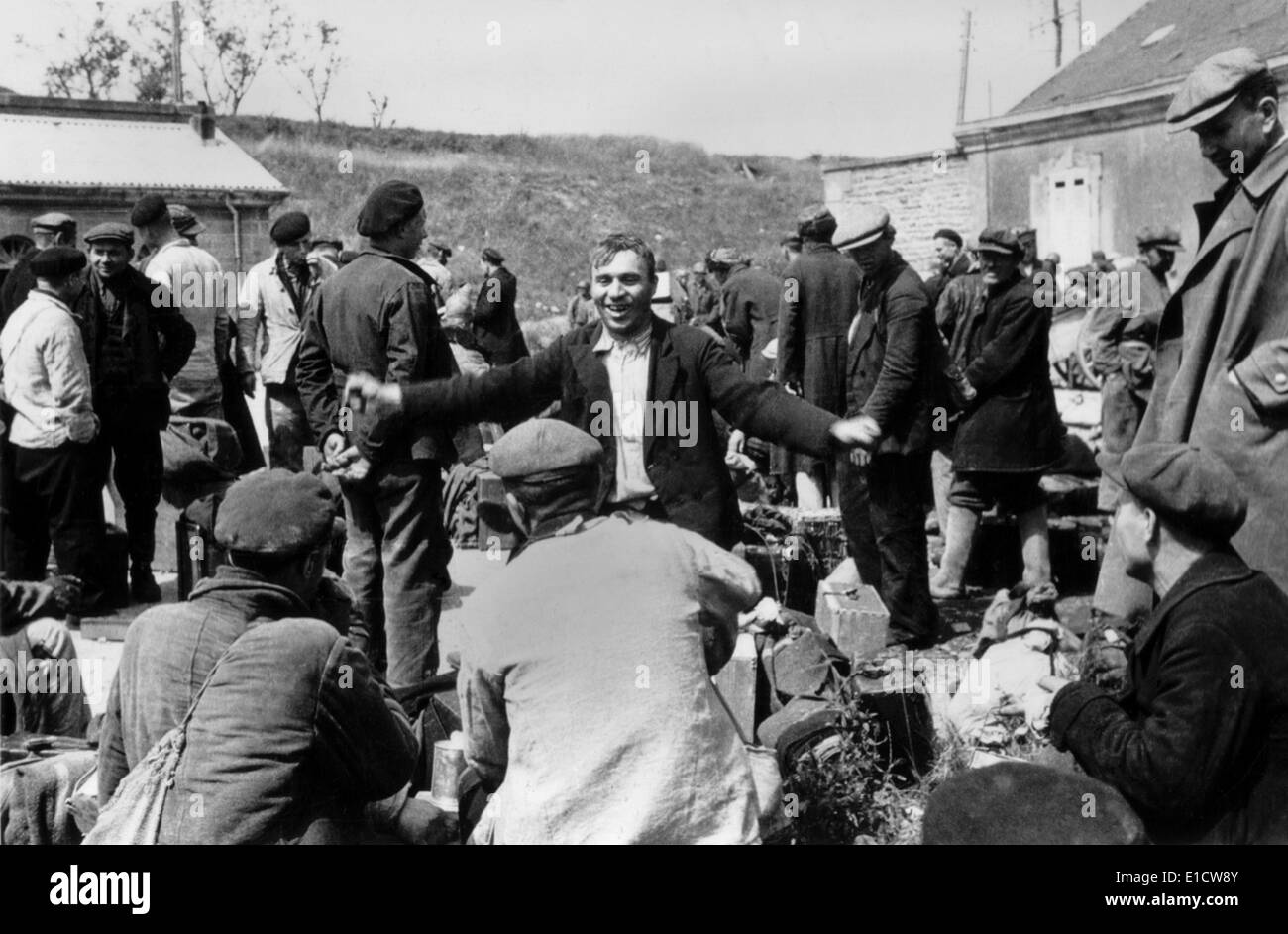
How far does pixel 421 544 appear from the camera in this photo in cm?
595

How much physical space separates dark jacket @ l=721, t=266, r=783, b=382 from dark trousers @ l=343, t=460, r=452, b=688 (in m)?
5.46

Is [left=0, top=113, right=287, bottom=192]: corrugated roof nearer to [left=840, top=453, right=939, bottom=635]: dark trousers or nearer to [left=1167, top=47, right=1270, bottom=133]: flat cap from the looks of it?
[left=840, top=453, right=939, bottom=635]: dark trousers

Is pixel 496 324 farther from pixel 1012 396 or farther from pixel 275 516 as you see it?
pixel 275 516

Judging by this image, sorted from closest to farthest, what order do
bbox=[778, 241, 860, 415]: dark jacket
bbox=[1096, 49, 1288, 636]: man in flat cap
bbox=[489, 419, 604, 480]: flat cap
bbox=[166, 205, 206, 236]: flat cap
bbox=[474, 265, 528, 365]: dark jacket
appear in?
1. bbox=[489, 419, 604, 480]: flat cap
2. bbox=[1096, 49, 1288, 636]: man in flat cap
3. bbox=[778, 241, 860, 415]: dark jacket
4. bbox=[166, 205, 206, 236]: flat cap
5. bbox=[474, 265, 528, 365]: dark jacket

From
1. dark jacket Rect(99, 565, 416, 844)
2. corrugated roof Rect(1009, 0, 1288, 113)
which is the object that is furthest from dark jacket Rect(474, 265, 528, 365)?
corrugated roof Rect(1009, 0, 1288, 113)

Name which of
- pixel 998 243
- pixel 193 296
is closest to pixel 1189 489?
pixel 998 243

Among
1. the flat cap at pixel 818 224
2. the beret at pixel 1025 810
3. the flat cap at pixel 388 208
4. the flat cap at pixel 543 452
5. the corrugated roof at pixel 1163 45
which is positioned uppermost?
the corrugated roof at pixel 1163 45

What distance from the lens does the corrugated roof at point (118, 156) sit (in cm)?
1773

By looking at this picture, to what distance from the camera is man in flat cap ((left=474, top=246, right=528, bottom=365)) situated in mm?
12031

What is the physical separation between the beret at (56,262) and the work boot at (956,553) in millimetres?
Result: 4531

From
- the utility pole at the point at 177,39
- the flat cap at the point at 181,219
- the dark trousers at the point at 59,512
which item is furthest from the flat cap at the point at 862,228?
the utility pole at the point at 177,39

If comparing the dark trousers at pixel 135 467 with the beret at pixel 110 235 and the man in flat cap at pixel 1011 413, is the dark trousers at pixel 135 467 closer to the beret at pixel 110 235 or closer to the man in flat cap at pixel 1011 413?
the beret at pixel 110 235

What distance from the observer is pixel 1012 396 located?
7578mm
